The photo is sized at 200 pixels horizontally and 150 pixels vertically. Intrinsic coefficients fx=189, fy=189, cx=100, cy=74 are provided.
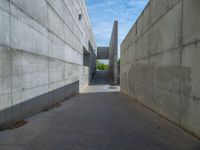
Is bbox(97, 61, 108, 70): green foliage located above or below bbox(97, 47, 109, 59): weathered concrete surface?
below

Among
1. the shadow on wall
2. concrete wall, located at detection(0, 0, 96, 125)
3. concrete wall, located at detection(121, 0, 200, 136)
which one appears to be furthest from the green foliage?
concrete wall, located at detection(121, 0, 200, 136)

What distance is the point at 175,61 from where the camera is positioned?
455cm

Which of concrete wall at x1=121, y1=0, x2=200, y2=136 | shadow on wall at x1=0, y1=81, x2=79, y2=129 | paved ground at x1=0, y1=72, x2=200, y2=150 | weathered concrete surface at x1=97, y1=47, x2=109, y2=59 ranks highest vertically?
weathered concrete surface at x1=97, y1=47, x2=109, y2=59

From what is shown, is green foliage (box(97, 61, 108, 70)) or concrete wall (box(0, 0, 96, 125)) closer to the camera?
concrete wall (box(0, 0, 96, 125))

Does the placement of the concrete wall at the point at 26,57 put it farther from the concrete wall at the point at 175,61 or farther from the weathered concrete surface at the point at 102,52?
the weathered concrete surface at the point at 102,52

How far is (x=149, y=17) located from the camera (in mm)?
7238

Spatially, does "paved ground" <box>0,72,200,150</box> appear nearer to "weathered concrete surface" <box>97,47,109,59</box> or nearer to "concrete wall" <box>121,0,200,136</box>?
"concrete wall" <box>121,0,200,136</box>

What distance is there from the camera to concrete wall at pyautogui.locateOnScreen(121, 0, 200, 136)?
3613 millimetres

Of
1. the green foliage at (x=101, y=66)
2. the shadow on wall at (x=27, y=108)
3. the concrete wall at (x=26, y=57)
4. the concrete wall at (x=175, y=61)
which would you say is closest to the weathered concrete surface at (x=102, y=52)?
the green foliage at (x=101, y=66)

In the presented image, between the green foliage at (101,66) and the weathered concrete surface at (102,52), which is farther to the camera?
the green foliage at (101,66)

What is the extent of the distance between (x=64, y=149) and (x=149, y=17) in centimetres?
592

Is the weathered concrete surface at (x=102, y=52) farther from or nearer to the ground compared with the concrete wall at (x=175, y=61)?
farther from the ground

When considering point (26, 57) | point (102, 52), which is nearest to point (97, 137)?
point (26, 57)

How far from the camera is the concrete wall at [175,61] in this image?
11.9 feet
